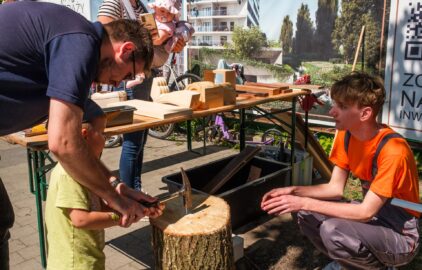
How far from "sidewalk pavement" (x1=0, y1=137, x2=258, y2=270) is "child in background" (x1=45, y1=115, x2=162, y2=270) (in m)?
1.14

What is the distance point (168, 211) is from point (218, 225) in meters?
0.35

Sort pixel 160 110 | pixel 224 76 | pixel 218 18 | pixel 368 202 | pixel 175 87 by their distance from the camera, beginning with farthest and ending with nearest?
pixel 175 87, pixel 218 18, pixel 224 76, pixel 160 110, pixel 368 202

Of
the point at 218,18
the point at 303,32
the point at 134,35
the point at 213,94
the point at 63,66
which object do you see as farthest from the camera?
the point at 218,18

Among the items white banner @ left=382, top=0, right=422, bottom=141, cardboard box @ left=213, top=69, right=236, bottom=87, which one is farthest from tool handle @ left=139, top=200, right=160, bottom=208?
white banner @ left=382, top=0, right=422, bottom=141

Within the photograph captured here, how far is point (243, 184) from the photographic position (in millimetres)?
3980

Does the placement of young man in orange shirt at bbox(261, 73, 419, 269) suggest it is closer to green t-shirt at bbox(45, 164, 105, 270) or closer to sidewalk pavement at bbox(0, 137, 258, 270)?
green t-shirt at bbox(45, 164, 105, 270)

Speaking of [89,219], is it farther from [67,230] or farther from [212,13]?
[212,13]

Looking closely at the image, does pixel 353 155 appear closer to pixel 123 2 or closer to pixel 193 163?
pixel 123 2

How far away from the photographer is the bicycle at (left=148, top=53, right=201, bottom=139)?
689 centimetres

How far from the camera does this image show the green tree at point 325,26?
5.40 meters

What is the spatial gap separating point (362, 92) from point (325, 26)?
3437mm

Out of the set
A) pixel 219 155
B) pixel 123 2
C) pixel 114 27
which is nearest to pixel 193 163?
pixel 219 155

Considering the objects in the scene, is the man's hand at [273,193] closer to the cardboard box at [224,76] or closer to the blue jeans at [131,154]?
the blue jeans at [131,154]

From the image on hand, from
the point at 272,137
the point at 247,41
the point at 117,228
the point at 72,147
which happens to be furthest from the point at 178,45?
the point at 247,41
